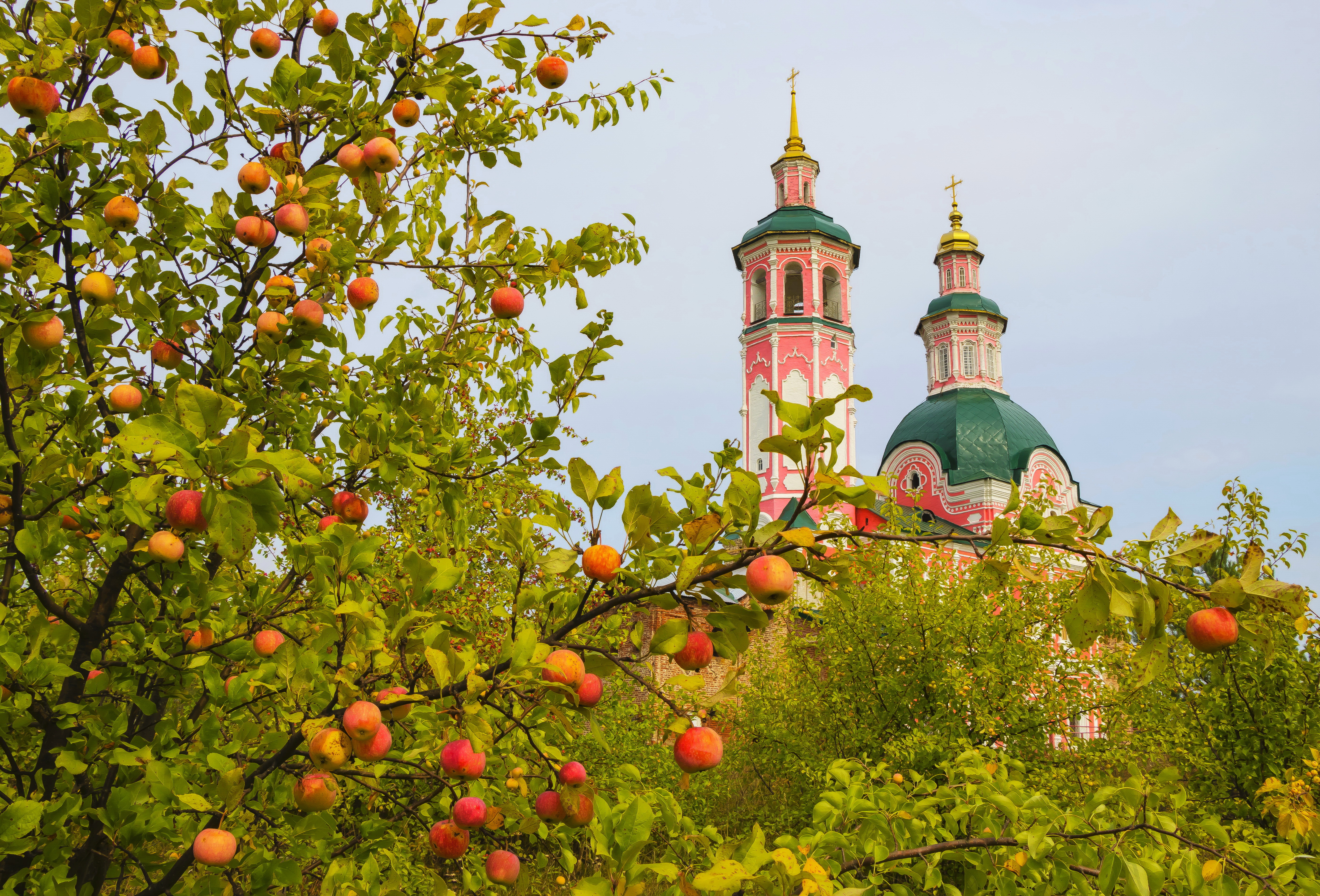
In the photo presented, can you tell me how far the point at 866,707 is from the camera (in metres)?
8.94

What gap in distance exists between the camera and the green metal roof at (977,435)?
83.3 ft

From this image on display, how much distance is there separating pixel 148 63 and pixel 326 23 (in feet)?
1.65

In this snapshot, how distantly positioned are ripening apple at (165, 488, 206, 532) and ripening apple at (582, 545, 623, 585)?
2.18ft

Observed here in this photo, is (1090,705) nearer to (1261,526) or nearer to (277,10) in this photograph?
(1261,526)

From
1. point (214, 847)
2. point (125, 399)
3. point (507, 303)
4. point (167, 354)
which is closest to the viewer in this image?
point (214, 847)

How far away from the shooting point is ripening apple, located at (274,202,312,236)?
2256mm

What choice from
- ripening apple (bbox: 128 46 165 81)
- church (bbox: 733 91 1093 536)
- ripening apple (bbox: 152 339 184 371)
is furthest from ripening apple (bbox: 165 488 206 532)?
church (bbox: 733 91 1093 536)

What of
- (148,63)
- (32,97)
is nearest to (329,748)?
(32,97)

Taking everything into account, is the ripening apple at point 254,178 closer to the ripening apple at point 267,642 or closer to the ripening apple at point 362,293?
the ripening apple at point 362,293

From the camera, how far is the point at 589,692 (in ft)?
5.53

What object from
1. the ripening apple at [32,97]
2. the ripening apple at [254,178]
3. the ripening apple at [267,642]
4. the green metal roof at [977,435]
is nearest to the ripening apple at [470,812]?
the ripening apple at [267,642]

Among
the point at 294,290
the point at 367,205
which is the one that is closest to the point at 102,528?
the point at 294,290

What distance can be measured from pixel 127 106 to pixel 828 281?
23549 mm

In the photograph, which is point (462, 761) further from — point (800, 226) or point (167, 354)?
point (800, 226)
